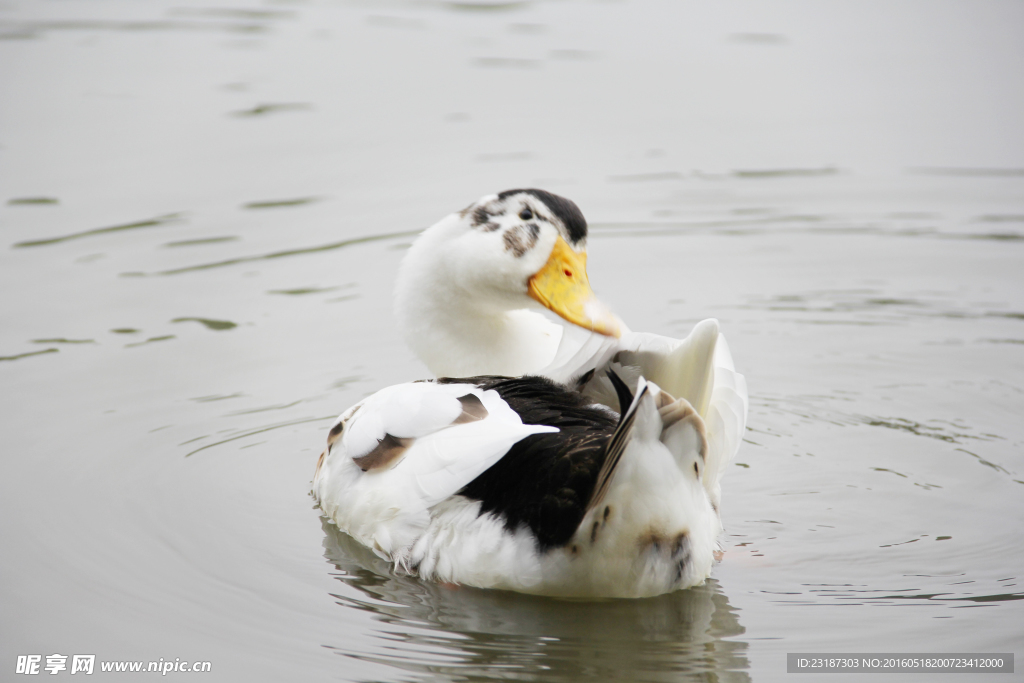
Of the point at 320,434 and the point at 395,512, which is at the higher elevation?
the point at 395,512

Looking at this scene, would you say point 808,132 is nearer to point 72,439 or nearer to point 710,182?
point 710,182

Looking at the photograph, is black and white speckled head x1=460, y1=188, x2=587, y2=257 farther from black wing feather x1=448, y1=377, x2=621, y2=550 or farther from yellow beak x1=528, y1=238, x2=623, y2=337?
black wing feather x1=448, y1=377, x2=621, y2=550

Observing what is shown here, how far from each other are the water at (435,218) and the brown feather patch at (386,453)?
1.38ft

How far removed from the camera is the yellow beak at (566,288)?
15.7ft

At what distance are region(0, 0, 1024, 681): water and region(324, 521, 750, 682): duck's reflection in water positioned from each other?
0.01 m

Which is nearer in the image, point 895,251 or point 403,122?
point 895,251

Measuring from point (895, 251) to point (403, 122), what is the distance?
4.46 meters

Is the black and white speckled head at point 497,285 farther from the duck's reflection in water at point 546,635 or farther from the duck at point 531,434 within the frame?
the duck's reflection in water at point 546,635

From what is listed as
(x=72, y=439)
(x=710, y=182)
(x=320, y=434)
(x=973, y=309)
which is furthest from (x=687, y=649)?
(x=710, y=182)

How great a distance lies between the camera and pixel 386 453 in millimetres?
4422

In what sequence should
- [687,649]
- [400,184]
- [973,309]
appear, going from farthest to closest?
[400,184]
[973,309]
[687,649]

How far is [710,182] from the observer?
30.3 ft

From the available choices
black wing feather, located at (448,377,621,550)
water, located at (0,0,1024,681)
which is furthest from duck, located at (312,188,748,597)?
water, located at (0,0,1024,681)

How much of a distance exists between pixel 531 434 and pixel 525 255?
1174mm
